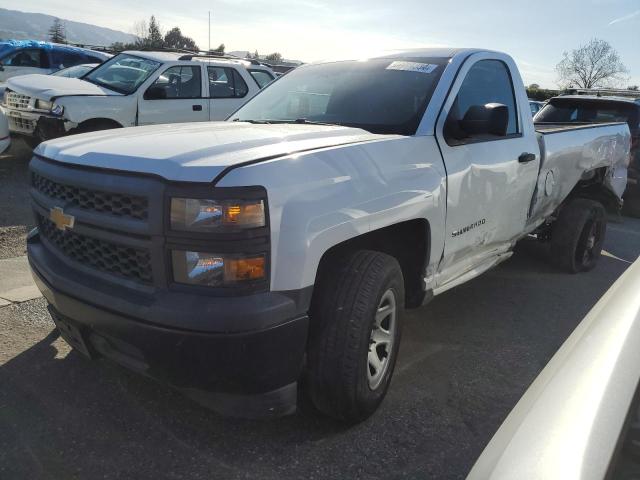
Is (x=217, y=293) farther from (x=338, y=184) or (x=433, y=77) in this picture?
(x=433, y=77)

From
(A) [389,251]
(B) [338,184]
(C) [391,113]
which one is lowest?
(A) [389,251]

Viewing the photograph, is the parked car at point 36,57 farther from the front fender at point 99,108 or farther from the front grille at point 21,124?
the front fender at point 99,108

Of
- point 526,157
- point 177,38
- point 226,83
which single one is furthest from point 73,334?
point 177,38

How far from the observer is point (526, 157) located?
12.6ft

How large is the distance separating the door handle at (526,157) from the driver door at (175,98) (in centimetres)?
589

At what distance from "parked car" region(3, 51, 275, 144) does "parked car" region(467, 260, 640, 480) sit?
660 cm

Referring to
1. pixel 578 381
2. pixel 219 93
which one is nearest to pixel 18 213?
pixel 219 93

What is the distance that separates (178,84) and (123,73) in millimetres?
882

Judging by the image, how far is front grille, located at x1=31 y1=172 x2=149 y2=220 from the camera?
214 centimetres

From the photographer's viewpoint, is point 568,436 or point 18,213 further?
point 18,213

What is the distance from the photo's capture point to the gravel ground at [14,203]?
205 inches

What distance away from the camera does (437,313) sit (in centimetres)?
424

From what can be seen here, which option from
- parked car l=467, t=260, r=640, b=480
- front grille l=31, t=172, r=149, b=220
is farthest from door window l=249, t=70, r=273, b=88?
parked car l=467, t=260, r=640, b=480

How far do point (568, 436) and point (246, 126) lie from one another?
248 cm
